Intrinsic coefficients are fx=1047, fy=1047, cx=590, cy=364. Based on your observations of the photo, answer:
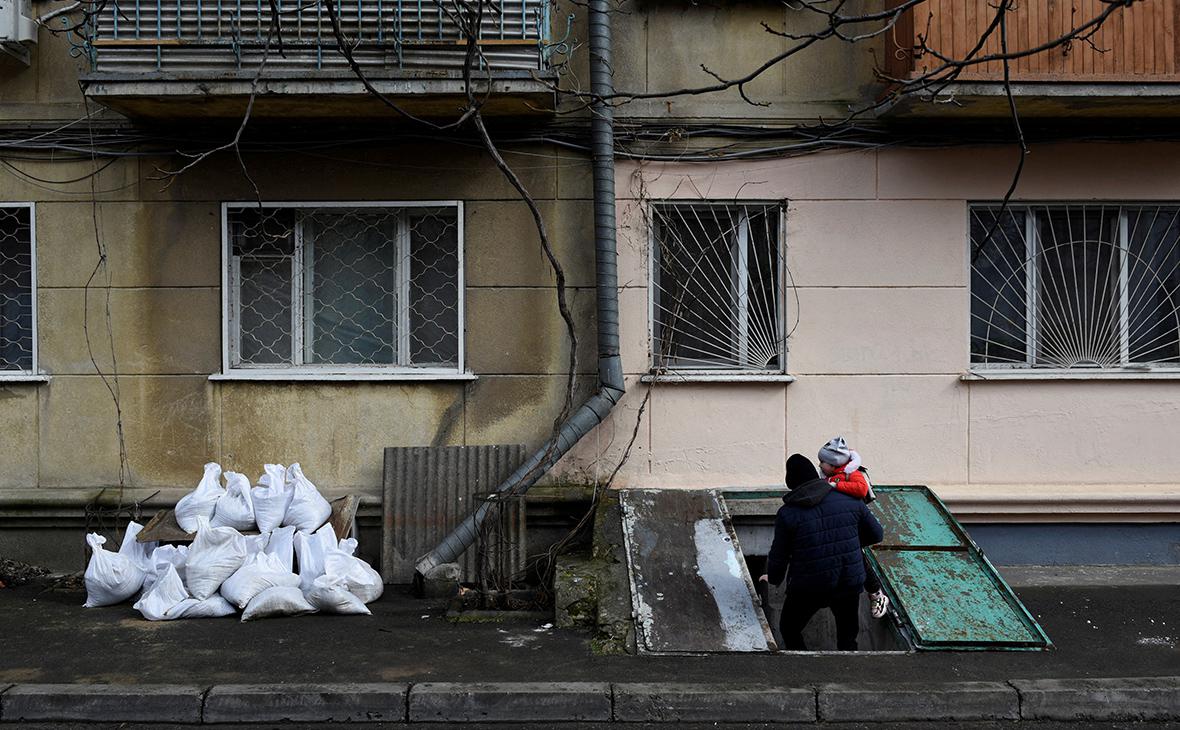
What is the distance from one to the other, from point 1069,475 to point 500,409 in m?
4.26

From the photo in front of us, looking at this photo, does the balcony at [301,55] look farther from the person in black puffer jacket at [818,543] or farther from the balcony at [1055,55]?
the person in black puffer jacket at [818,543]

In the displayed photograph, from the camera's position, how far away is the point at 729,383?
7.73 metres

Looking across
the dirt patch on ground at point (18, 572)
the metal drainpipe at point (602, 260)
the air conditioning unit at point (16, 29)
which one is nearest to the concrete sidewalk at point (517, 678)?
the dirt patch on ground at point (18, 572)

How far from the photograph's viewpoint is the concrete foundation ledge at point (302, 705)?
5102 millimetres

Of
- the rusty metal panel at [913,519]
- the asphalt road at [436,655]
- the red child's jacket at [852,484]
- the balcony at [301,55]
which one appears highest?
the balcony at [301,55]

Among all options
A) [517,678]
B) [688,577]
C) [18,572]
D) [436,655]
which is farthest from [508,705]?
[18,572]

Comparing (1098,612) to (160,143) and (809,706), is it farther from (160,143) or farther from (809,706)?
(160,143)

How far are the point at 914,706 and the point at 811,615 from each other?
100cm

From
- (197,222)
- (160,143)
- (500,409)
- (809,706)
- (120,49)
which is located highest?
(120,49)

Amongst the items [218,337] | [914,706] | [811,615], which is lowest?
[914,706]

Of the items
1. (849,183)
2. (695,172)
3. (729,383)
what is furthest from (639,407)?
(849,183)

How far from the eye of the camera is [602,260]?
7469 mm

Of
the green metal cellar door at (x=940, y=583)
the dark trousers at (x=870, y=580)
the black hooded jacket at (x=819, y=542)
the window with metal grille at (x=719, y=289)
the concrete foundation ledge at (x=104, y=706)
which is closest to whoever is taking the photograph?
the concrete foundation ledge at (x=104, y=706)

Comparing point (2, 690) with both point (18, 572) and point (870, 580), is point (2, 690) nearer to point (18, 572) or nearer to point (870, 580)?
point (18, 572)
